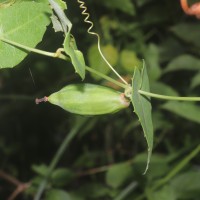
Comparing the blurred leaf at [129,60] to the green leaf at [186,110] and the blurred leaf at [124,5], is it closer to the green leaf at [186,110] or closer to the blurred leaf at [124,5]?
the blurred leaf at [124,5]

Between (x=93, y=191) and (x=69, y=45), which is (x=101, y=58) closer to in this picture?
(x=93, y=191)

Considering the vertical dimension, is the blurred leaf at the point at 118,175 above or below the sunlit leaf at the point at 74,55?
below

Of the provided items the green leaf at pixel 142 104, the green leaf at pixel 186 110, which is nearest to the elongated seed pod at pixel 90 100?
the green leaf at pixel 142 104

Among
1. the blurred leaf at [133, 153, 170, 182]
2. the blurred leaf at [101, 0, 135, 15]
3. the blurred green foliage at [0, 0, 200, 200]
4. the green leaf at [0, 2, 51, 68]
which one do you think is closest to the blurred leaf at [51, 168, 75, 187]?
the blurred green foliage at [0, 0, 200, 200]

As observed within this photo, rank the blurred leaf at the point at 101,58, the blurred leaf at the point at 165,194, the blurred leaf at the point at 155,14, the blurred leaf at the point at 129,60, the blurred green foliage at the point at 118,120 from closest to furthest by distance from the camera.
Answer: the blurred leaf at the point at 165,194 < the blurred green foliage at the point at 118,120 < the blurred leaf at the point at 101,58 < the blurred leaf at the point at 129,60 < the blurred leaf at the point at 155,14

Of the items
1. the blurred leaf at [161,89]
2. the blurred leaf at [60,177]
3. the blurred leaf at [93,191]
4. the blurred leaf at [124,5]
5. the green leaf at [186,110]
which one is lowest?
the blurred leaf at [93,191]

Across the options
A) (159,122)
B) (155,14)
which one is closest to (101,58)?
(159,122)

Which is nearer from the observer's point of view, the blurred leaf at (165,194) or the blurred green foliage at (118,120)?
the blurred leaf at (165,194)
